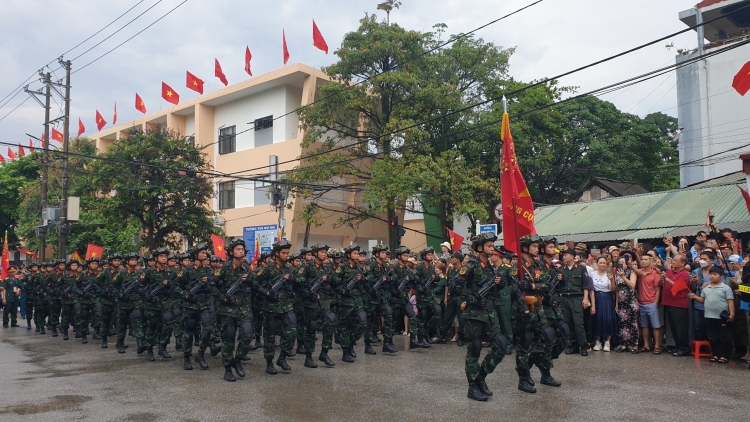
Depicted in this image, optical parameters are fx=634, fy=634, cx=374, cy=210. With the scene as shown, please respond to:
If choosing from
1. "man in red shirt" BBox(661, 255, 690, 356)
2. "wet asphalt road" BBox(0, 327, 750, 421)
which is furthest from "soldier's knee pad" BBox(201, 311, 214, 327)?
"man in red shirt" BBox(661, 255, 690, 356)

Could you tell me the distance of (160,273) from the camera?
11.3m

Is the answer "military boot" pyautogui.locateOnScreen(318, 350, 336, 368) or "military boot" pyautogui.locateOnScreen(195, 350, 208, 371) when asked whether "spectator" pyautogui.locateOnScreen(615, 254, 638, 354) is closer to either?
"military boot" pyautogui.locateOnScreen(318, 350, 336, 368)

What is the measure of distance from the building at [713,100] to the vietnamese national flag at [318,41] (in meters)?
15.5

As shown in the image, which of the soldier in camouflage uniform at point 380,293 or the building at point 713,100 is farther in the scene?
the building at point 713,100

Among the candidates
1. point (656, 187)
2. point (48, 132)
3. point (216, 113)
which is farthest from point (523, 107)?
point (48, 132)

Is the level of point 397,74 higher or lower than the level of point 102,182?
higher

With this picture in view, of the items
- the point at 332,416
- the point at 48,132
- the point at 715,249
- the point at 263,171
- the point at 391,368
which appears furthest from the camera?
the point at 263,171

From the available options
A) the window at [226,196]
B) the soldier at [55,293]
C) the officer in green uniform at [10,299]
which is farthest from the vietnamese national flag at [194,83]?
the soldier at [55,293]

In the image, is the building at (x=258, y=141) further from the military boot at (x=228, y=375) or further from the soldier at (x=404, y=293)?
the military boot at (x=228, y=375)

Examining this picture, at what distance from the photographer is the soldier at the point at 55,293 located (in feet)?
52.1

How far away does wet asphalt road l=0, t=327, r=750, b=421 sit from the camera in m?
6.56

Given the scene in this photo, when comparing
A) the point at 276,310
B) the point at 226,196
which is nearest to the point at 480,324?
the point at 276,310

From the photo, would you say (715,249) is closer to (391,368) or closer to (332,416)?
(391,368)

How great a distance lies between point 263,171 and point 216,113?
643 cm
